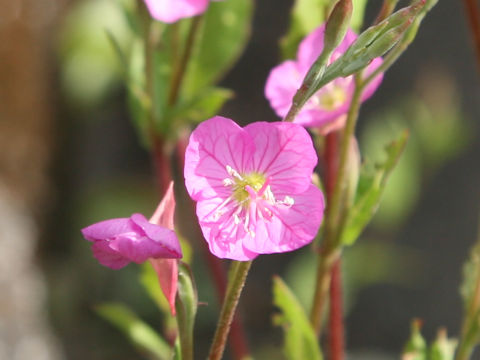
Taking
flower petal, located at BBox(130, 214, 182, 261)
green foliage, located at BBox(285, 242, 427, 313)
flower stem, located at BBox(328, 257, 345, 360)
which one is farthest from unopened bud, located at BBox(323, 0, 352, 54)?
green foliage, located at BBox(285, 242, 427, 313)

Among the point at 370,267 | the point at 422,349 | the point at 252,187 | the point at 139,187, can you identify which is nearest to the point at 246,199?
the point at 252,187

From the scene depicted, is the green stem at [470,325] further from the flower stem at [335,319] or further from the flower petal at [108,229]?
the flower petal at [108,229]

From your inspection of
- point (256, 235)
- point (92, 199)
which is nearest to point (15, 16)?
point (92, 199)

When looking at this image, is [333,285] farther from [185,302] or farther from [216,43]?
[216,43]

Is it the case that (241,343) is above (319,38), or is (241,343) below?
below

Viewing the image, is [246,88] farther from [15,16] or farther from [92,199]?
[15,16]

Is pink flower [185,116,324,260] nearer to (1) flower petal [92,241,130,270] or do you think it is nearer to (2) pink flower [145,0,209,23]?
(1) flower petal [92,241,130,270]

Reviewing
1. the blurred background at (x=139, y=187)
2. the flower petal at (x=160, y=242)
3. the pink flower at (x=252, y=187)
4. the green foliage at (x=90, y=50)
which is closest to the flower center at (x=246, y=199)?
the pink flower at (x=252, y=187)
